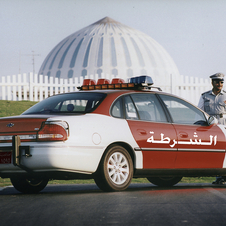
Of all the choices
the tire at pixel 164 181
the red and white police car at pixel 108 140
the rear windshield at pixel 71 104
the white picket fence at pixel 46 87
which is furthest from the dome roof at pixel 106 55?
the rear windshield at pixel 71 104

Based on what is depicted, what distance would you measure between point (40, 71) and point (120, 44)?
10032 millimetres

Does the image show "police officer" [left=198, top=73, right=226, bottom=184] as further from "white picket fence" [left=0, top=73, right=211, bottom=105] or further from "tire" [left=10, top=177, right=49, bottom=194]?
"white picket fence" [left=0, top=73, right=211, bottom=105]

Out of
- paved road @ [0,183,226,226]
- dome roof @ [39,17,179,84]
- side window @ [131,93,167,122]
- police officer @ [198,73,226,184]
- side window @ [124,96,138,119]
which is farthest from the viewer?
dome roof @ [39,17,179,84]

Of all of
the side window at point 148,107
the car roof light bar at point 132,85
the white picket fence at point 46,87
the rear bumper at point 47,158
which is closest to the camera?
the rear bumper at point 47,158

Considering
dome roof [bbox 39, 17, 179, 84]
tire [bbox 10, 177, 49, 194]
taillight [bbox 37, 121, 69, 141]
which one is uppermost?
dome roof [bbox 39, 17, 179, 84]

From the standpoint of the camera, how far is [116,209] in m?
5.36

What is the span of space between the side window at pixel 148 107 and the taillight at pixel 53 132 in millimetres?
1437

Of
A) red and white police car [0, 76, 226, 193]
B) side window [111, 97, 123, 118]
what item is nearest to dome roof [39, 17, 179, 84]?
red and white police car [0, 76, 226, 193]

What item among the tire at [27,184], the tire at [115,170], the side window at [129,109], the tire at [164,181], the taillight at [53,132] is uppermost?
the side window at [129,109]

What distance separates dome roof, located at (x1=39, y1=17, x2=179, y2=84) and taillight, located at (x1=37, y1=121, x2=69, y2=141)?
141ft

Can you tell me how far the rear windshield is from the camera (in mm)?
6999

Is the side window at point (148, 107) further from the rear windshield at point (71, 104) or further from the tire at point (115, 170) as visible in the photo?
the tire at point (115, 170)

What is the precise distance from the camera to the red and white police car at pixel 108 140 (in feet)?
20.8

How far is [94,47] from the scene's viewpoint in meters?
52.5
